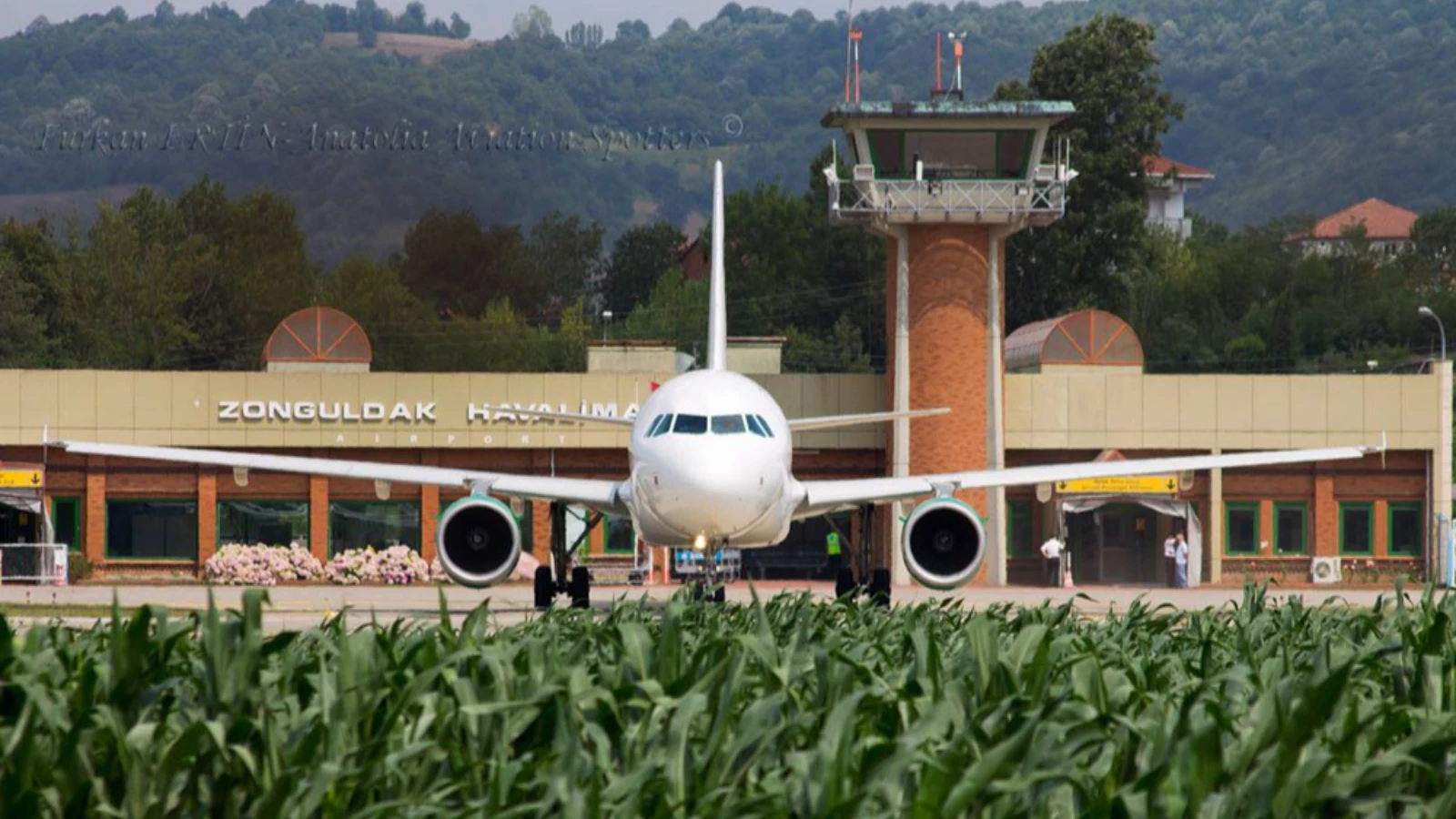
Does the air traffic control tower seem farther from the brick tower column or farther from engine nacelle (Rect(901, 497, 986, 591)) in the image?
engine nacelle (Rect(901, 497, 986, 591))

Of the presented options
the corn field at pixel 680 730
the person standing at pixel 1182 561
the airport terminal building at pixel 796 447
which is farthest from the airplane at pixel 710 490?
the airport terminal building at pixel 796 447

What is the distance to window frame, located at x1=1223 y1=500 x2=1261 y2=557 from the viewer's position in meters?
58.9

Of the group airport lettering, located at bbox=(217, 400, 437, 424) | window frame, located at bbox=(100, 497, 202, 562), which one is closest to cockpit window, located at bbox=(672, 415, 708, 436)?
airport lettering, located at bbox=(217, 400, 437, 424)

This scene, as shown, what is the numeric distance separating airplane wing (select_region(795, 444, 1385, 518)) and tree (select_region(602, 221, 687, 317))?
390ft

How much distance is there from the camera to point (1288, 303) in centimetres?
12194

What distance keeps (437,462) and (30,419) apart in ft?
35.3

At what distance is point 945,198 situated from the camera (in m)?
52.8

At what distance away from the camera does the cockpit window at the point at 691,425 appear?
27.6 meters

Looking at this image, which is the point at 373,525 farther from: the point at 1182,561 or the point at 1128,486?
the point at 1182,561

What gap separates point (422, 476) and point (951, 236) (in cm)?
2326

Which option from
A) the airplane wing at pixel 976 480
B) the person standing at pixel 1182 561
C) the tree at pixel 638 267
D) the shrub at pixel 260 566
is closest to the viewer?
the airplane wing at pixel 976 480

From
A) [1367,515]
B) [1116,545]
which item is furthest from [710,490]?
[1367,515]

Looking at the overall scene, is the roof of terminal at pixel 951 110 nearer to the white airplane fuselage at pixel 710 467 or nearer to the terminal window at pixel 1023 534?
the terminal window at pixel 1023 534

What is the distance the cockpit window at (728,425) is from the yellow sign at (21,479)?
1187 inches
